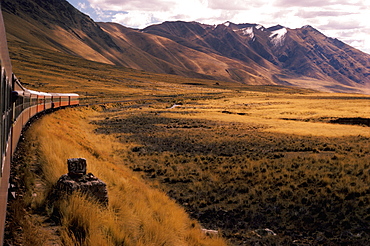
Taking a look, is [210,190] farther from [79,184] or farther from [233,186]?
[79,184]

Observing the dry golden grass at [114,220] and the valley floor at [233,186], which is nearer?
the dry golden grass at [114,220]

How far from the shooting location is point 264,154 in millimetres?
25109

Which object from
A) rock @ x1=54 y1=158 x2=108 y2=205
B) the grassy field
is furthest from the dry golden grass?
rock @ x1=54 y1=158 x2=108 y2=205

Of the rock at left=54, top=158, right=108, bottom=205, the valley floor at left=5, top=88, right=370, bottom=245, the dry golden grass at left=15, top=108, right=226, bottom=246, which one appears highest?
the rock at left=54, top=158, right=108, bottom=205

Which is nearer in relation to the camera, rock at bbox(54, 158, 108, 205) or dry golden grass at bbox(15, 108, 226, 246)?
dry golden grass at bbox(15, 108, 226, 246)

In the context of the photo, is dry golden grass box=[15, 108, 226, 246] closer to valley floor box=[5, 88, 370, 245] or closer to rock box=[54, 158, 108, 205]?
valley floor box=[5, 88, 370, 245]

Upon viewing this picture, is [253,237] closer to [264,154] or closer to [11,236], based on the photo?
[11,236]

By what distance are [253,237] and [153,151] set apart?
1593 cm

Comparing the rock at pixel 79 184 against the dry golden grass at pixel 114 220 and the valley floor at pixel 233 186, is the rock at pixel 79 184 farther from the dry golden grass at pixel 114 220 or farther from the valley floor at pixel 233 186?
the valley floor at pixel 233 186

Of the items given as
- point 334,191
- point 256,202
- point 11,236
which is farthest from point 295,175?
point 11,236

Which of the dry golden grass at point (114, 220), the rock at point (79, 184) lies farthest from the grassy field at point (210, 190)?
the rock at point (79, 184)

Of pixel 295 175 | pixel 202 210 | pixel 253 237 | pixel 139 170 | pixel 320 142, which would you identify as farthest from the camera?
pixel 320 142

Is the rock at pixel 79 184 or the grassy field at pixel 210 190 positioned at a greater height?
the rock at pixel 79 184

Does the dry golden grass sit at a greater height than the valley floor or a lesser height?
greater
